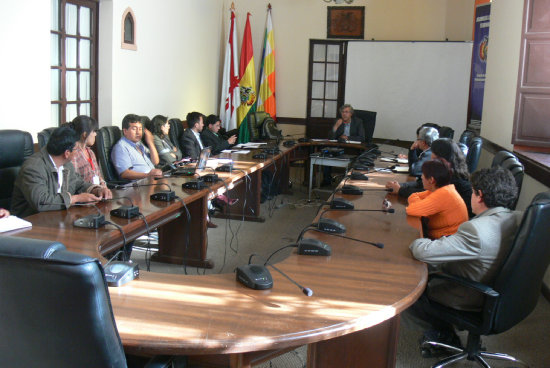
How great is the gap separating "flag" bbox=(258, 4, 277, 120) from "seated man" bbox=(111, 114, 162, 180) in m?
4.21

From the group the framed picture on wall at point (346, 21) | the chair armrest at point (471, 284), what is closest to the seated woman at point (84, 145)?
the chair armrest at point (471, 284)

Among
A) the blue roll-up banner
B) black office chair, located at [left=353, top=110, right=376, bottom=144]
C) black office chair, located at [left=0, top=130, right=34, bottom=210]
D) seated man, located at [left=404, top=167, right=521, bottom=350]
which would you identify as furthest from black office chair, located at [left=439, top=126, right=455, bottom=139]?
black office chair, located at [left=0, top=130, right=34, bottom=210]

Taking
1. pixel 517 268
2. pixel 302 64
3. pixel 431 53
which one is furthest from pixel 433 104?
pixel 517 268

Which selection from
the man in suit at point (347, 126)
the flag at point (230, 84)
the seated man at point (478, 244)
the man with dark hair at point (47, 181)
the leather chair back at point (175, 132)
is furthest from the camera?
the flag at point (230, 84)

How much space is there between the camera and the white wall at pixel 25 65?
4125 mm

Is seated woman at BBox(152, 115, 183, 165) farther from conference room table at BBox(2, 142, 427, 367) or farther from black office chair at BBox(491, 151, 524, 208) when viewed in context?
black office chair at BBox(491, 151, 524, 208)

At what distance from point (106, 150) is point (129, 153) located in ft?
0.57

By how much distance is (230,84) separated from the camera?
807 cm

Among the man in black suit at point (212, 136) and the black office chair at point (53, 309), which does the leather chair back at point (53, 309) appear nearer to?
the black office chair at point (53, 309)

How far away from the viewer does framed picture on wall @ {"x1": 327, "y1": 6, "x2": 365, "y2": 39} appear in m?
8.11

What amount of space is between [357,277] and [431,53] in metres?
6.40

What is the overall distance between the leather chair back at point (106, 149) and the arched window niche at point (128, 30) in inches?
63.7

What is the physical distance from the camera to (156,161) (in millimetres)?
4996

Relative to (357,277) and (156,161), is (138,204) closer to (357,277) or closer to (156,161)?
(357,277)
